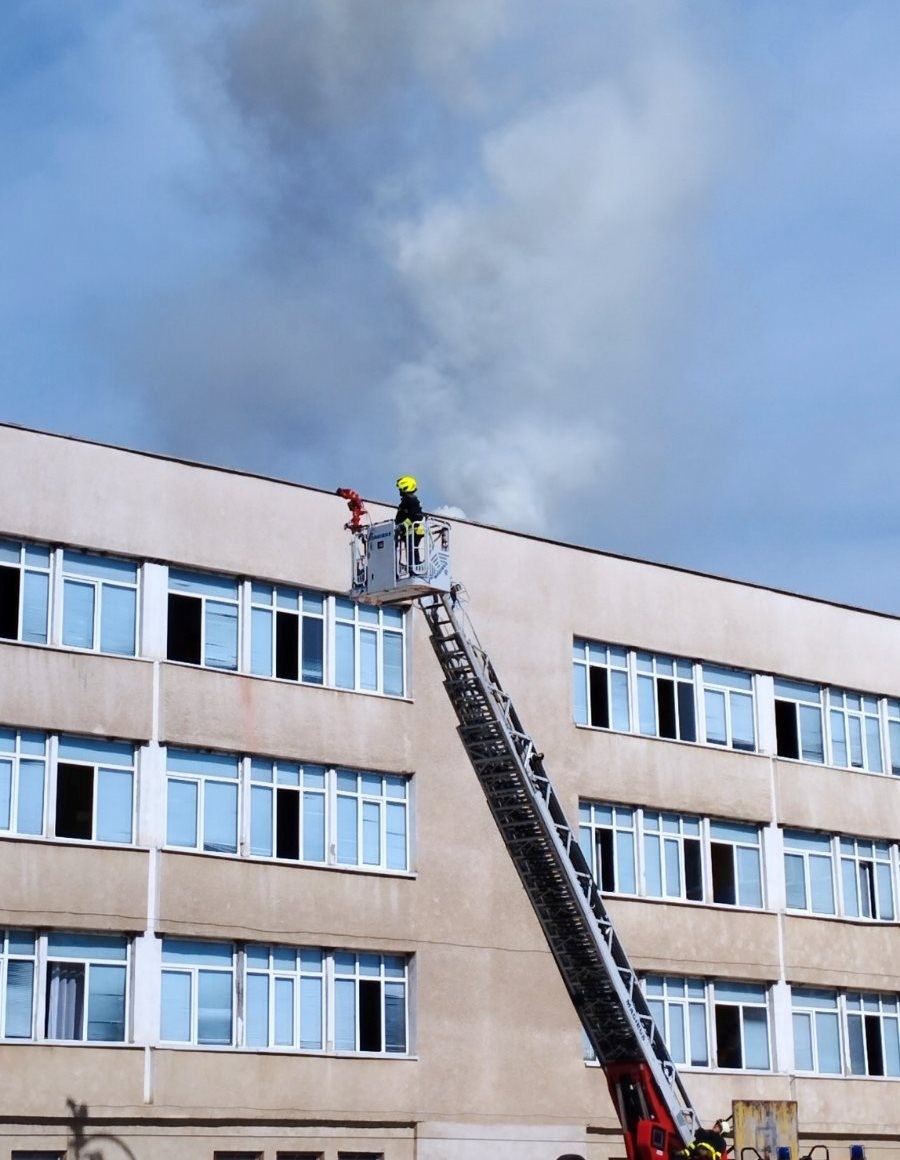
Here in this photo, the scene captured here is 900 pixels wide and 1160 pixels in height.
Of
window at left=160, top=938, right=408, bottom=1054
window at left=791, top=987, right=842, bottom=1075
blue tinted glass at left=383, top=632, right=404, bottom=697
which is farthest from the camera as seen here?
window at left=791, top=987, right=842, bottom=1075

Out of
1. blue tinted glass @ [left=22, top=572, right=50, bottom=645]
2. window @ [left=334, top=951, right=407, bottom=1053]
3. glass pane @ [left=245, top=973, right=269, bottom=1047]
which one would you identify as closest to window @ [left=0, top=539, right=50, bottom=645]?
blue tinted glass @ [left=22, top=572, right=50, bottom=645]

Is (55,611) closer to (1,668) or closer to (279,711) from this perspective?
(1,668)

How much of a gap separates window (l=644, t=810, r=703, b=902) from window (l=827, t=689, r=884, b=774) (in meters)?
4.26

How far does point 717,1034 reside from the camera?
3650 centimetres

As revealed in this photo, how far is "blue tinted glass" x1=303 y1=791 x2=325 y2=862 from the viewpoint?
31719 millimetres

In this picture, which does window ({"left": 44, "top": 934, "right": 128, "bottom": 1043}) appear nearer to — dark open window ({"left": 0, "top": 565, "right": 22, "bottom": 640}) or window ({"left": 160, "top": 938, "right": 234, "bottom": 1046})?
window ({"left": 160, "top": 938, "right": 234, "bottom": 1046})

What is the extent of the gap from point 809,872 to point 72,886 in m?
15.7

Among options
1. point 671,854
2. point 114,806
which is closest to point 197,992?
point 114,806

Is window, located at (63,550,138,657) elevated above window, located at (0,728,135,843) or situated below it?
above

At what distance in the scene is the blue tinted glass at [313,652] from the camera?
32406 millimetres

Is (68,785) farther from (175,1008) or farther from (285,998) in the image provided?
(285,998)

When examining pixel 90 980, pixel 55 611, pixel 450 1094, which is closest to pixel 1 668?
pixel 55 611

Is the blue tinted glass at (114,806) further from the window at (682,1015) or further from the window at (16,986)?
the window at (682,1015)

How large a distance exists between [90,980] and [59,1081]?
60.1 inches
